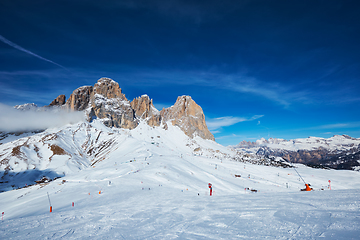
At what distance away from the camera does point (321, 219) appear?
838 cm

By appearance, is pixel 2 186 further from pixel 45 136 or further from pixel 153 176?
pixel 153 176

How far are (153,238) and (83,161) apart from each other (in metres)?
168

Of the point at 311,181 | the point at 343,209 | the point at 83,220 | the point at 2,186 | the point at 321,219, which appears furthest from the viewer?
the point at 2,186

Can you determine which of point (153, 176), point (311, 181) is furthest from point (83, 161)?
point (311, 181)

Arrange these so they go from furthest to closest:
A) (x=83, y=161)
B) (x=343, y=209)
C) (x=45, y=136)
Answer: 1. (x=45, y=136)
2. (x=83, y=161)
3. (x=343, y=209)

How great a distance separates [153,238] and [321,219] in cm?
772

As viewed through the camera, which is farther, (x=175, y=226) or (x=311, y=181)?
(x=311, y=181)

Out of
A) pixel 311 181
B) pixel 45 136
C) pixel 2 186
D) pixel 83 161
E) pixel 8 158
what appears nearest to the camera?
pixel 311 181

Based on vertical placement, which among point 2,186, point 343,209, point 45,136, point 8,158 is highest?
point 45,136

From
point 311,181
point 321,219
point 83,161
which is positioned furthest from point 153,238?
point 83,161

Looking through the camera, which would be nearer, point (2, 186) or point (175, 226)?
point (175, 226)

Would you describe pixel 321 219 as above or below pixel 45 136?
below

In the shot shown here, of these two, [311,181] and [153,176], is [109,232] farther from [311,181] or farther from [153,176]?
[311,181]

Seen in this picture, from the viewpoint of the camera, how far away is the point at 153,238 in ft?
27.6
